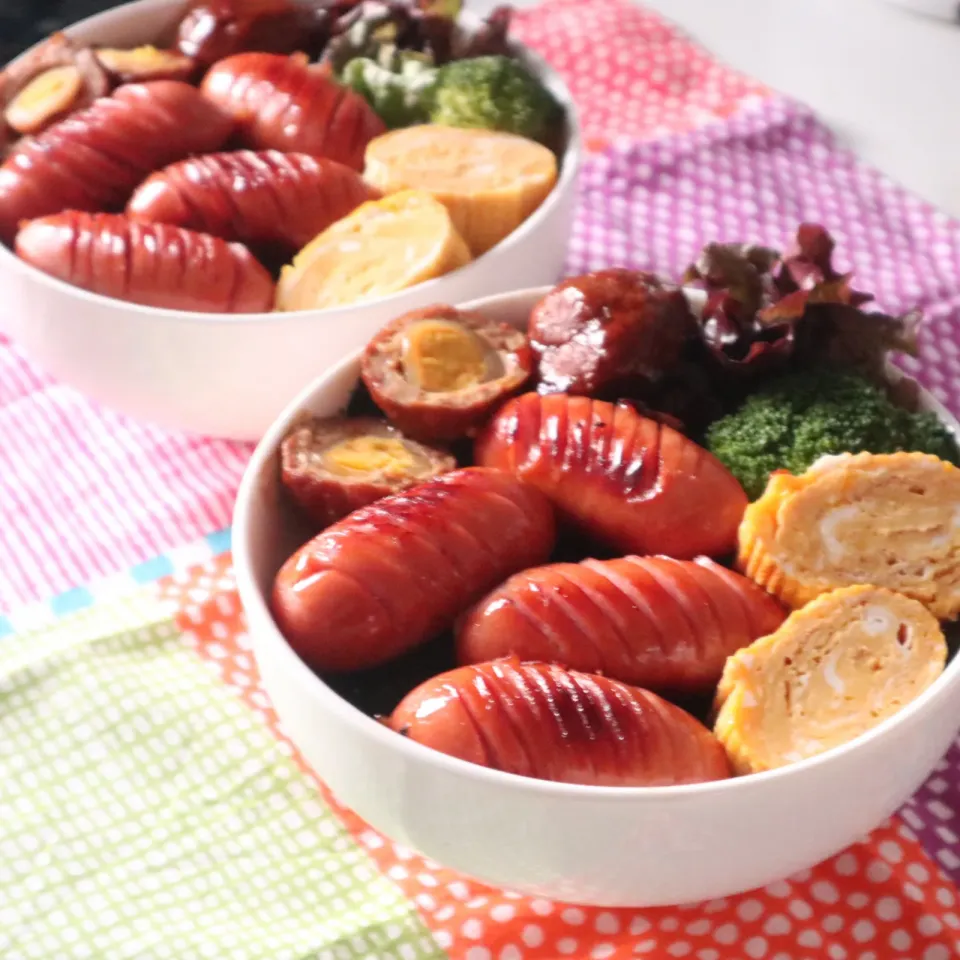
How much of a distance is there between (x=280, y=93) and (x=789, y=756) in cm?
83

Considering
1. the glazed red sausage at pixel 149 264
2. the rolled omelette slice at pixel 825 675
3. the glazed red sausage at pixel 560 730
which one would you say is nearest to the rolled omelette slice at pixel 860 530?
the rolled omelette slice at pixel 825 675

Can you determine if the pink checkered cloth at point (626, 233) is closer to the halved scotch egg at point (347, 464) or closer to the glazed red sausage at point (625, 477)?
the halved scotch egg at point (347, 464)

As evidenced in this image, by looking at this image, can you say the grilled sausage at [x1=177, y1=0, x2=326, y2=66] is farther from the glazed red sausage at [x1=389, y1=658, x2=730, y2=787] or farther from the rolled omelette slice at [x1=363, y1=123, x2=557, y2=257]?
the glazed red sausage at [x1=389, y1=658, x2=730, y2=787]

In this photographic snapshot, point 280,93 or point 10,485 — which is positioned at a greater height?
point 280,93

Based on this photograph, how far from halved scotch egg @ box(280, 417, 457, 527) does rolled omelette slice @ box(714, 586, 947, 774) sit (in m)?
0.28

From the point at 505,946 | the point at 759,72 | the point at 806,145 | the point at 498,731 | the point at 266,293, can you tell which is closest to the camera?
the point at 498,731

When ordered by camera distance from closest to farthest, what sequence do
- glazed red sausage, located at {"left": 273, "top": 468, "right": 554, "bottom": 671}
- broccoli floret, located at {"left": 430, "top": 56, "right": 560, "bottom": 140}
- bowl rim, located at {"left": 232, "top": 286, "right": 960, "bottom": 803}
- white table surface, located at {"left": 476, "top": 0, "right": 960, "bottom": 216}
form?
bowl rim, located at {"left": 232, "top": 286, "right": 960, "bottom": 803}, glazed red sausage, located at {"left": 273, "top": 468, "right": 554, "bottom": 671}, broccoli floret, located at {"left": 430, "top": 56, "right": 560, "bottom": 140}, white table surface, located at {"left": 476, "top": 0, "right": 960, "bottom": 216}

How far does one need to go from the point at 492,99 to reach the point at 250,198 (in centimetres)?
28

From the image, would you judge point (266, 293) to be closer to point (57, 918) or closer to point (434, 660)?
point (434, 660)

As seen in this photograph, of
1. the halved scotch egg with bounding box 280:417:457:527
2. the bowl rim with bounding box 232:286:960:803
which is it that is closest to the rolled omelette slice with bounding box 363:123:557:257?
the halved scotch egg with bounding box 280:417:457:527

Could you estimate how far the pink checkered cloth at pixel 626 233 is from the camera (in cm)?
119

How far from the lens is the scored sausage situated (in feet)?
3.24

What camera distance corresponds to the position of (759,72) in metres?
1.89

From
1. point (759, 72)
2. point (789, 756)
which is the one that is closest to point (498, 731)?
point (789, 756)
